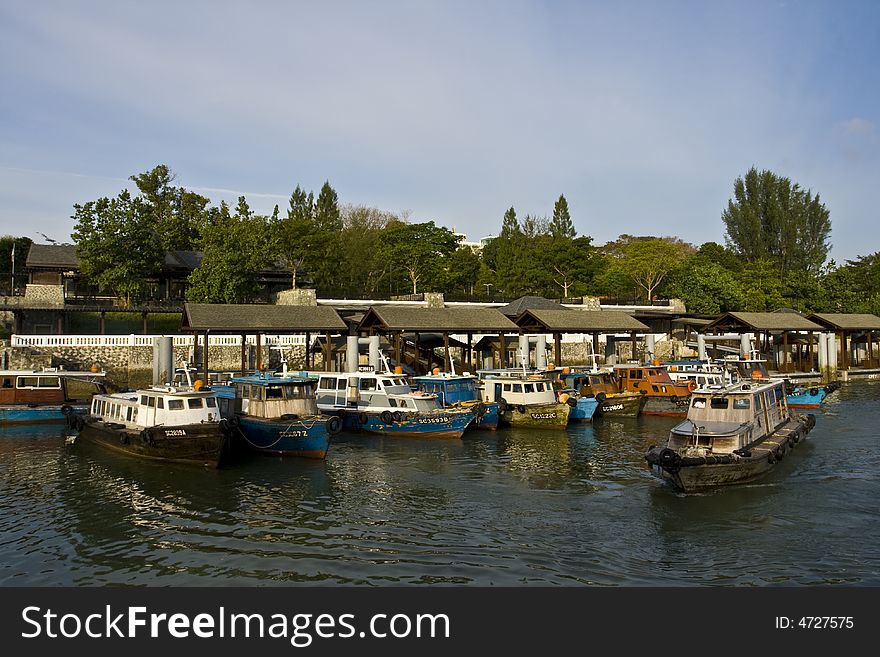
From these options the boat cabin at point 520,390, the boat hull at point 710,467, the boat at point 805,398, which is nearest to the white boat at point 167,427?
the boat cabin at point 520,390

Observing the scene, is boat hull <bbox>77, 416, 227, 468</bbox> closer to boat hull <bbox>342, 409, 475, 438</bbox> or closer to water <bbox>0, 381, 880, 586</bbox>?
water <bbox>0, 381, 880, 586</bbox>

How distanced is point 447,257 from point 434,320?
46.1 meters

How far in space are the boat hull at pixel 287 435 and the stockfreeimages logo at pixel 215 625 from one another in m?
14.0

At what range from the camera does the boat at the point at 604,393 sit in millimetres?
37938

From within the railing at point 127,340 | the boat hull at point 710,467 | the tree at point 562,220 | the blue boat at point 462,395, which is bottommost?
the boat hull at point 710,467

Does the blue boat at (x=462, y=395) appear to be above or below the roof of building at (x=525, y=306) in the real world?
below

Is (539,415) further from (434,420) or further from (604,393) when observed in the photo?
(434,420)

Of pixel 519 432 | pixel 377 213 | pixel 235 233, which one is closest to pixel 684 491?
pixel 519 432

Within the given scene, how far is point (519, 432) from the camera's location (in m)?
33.7

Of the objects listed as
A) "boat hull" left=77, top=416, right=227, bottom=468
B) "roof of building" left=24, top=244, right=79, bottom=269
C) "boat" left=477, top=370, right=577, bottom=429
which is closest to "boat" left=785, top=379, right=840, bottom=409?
"boat" left=477, top=370, right=577, bottom=429

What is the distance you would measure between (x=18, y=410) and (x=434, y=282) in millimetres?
57392

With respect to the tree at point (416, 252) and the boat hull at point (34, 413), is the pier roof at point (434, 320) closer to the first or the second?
the boat hull at point (34, 413)

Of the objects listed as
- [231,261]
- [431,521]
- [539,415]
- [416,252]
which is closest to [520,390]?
[539,415]

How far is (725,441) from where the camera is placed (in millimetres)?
22422
